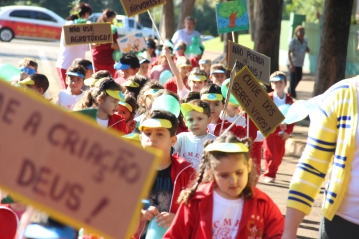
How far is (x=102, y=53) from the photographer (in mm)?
13438

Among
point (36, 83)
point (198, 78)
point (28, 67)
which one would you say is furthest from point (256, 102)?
point (28, 67)

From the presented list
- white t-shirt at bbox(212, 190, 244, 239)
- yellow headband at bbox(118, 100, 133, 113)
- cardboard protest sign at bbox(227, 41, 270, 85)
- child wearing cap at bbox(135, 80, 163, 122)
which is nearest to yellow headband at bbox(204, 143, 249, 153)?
white t-shirt at bbox(212, 190, 244, 239)

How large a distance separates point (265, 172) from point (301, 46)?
11.2 m

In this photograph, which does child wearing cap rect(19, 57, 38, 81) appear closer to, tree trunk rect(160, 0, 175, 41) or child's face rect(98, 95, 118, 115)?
child's face rect(98, 95, 118, 115)

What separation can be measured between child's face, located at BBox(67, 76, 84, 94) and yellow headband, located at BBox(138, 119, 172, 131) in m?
4.24

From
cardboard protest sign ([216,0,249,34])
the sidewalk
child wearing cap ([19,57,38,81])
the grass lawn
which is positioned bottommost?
the grass lawn

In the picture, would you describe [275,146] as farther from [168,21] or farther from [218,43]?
[218,43]

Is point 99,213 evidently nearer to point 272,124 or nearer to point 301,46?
point 272,124

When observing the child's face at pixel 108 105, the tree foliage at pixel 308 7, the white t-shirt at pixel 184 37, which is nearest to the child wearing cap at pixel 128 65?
the child's face at pixel 108 105

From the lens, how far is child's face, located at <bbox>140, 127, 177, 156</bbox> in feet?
17.2

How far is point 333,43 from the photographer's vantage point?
1462cm

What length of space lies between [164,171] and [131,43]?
29.7 ft

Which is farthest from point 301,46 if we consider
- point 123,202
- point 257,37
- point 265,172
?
point 123,202

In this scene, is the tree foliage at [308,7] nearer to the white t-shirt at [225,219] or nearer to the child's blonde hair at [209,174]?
the child's blonde hair at [209,174]
